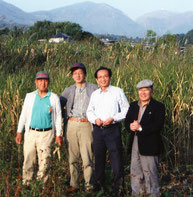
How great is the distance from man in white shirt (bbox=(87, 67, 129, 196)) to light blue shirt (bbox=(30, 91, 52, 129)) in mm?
516

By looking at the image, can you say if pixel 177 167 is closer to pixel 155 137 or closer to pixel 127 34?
pixel 155 137

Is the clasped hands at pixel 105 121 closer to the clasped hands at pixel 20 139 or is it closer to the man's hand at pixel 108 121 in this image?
the man's hand at pixel 108 121

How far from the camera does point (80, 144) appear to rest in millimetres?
4125

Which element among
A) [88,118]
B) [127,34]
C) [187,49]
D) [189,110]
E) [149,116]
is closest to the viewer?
[149,116]

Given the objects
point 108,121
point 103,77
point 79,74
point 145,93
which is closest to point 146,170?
point 108,121

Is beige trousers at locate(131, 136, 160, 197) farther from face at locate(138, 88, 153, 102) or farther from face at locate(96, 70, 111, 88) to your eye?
face at locate(96, 70, 111, 88)

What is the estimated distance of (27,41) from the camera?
10852 millimetres

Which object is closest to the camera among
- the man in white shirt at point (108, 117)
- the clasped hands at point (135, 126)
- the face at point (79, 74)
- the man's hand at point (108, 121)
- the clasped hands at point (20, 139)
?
the clasped hands at point (135, 126)

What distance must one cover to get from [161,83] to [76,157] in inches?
76.9

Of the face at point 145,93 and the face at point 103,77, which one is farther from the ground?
the face at point 103,77

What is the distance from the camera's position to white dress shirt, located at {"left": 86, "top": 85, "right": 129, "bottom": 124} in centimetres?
385

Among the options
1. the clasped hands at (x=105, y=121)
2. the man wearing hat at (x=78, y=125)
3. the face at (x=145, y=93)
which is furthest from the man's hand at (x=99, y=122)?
the face at (x=145, y=93)

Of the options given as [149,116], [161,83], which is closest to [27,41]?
[161,83]

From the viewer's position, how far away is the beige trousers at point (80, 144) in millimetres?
4066
